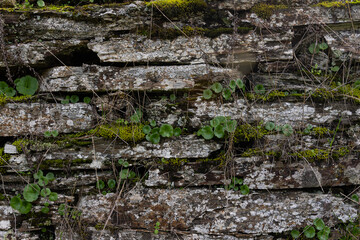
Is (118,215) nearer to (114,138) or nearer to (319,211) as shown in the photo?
(114,138)

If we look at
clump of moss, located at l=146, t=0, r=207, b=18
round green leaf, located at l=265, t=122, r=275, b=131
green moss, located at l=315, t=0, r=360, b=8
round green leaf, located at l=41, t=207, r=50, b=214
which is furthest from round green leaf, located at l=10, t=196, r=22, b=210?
green moss, located at l=315, t=0, r=360, b=8

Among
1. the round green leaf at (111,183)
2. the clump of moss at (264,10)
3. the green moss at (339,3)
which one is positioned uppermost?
the green moss at (339,3)

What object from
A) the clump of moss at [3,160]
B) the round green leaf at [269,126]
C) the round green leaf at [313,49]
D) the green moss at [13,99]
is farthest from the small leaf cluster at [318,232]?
the green moss at [13,99]

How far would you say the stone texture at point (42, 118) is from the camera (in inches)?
126

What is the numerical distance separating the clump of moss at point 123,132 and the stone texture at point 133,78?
51 centimetres

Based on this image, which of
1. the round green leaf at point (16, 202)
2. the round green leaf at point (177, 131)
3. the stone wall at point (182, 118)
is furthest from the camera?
the round green leaf at point (177, 131)

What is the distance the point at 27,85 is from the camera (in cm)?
336

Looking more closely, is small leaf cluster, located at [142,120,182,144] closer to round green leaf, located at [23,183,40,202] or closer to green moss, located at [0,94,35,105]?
round green leaf, located at [23,183,40,202]

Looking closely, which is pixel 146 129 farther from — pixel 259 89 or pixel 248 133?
pixel 259 89

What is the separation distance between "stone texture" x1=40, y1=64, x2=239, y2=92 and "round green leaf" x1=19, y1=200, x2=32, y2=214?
147 cm

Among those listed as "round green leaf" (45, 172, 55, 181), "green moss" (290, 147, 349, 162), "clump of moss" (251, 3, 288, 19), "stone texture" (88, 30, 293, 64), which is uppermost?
"clump of moss" (251, 3, 288, 19)

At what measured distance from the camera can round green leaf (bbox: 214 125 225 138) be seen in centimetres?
314

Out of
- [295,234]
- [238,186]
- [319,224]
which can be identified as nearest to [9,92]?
[238,186]

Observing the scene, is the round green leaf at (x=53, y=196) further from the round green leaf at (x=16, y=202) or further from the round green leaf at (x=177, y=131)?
the round green leaf at (x=177, y=131)
